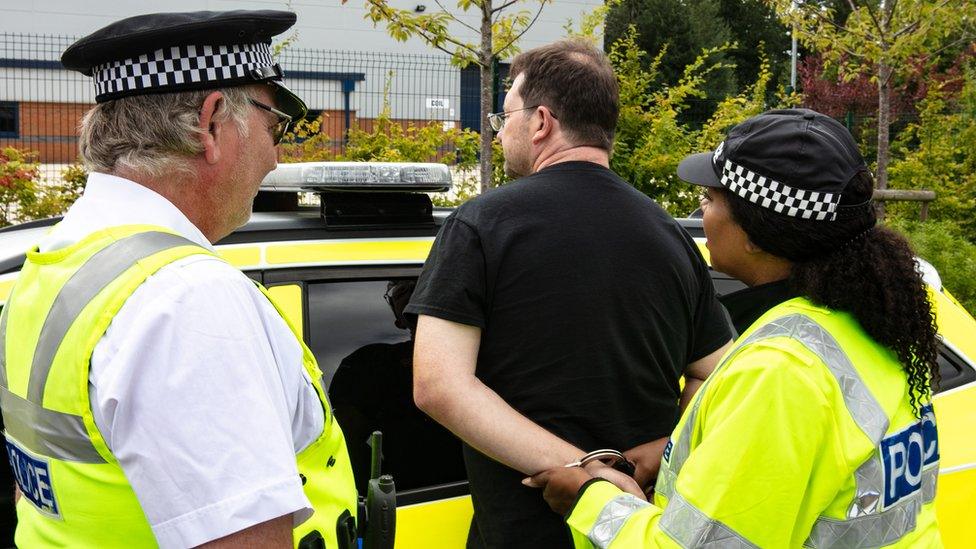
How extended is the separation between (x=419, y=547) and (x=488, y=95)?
423 cm

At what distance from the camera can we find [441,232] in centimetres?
216

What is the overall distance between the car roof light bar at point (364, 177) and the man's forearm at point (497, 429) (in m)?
0.80

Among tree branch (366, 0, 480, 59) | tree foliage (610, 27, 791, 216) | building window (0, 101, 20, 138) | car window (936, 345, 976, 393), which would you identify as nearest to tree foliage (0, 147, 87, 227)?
tree branch (366, 0, 480, 59)

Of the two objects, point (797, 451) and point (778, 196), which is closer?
point (797, 451)

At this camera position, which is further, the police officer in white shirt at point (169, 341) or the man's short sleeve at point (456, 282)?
the man's short sleeve at point (456, 282)

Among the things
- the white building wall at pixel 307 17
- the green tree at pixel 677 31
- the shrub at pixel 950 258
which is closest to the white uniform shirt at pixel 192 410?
the shrub at pixel 950 258

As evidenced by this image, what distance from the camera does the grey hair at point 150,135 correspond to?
1483 millimetres

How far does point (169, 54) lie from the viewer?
149 centimetres

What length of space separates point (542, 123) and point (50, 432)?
141 cm

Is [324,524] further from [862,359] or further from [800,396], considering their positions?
[862,359]

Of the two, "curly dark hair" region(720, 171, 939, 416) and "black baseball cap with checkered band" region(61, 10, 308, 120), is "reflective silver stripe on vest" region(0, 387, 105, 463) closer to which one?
"black baseball cap with checkered band" region(61, 10, 308, 120)

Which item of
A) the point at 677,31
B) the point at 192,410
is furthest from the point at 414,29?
the point at 677,31

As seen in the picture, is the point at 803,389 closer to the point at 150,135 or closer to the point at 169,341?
the point at 169,341

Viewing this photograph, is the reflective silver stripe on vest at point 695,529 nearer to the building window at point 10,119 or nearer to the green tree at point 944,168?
the green tree at point 944,168
